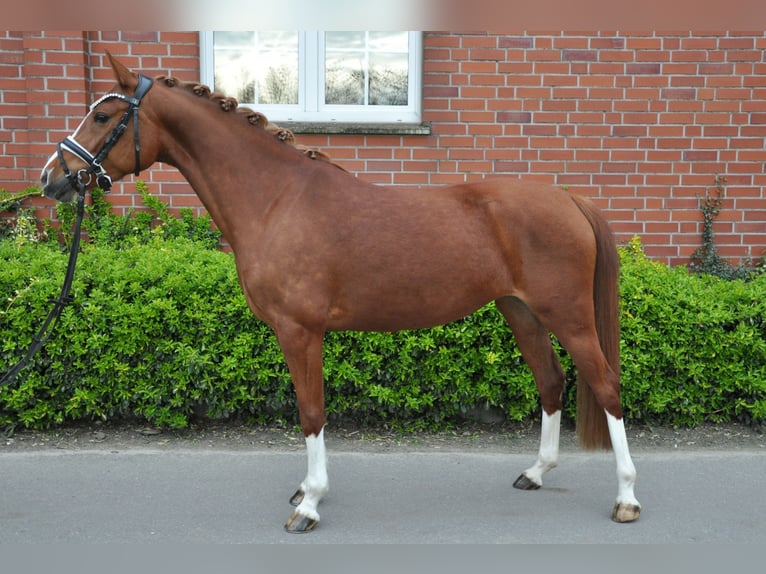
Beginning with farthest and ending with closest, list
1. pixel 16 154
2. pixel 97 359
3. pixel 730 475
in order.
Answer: pixel 16 154 → pixel 97 359 → pixel 730 475

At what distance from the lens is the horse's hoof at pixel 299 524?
128 inches

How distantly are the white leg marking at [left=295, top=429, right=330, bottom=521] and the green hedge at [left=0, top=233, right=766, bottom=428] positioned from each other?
1137 mm

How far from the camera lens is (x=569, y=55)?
5.58m

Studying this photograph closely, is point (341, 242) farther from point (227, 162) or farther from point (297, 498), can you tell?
point (297, 498)

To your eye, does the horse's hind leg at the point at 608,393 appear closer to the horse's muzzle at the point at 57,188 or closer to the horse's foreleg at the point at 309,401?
the horse's foreleg at the point at 309,401

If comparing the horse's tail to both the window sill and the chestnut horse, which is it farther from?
the window sill

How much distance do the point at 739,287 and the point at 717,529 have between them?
2077mm

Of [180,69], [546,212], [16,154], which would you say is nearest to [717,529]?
[546,212]

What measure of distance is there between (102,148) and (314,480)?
73.1 inches

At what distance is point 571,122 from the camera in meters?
5.66

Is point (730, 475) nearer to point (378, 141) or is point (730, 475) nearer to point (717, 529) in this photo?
point (717, 529)

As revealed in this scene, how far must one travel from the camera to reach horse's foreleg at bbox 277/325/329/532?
10.5 feet

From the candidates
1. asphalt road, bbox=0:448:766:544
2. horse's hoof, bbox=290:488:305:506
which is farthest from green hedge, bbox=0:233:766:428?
horse's hoof, bbox=290:488:305:506

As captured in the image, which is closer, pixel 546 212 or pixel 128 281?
pixel 546 212
